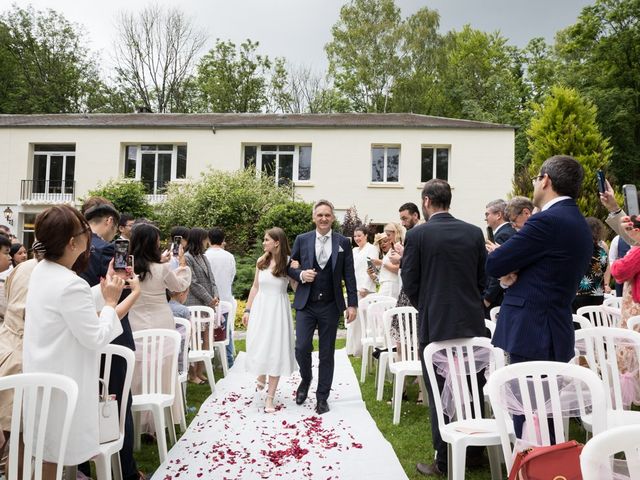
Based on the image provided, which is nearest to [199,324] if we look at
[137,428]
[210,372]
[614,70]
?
[210,372]

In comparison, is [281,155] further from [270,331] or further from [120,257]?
[120,257]

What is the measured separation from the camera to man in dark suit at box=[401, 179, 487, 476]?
4043 millimetres

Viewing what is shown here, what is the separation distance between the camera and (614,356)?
3775mm

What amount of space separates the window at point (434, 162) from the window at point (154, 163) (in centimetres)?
1123

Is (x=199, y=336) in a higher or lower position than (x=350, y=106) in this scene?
lower

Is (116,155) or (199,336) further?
(116,155)

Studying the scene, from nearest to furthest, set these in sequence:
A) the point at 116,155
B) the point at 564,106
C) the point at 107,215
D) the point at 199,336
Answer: the point at 107,215 → the point at 199,336 → the point at 564,106 → the point at 116,155

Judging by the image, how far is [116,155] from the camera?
938 inches

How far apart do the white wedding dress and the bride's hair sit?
0.09 meters

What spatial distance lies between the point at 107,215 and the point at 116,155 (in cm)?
2166

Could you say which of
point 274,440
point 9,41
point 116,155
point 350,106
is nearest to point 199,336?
point 274,440

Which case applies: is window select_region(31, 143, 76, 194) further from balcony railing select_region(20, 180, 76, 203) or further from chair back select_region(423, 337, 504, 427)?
chair back select_region(423, 337, 504, 427)

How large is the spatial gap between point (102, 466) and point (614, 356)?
3.63 meters

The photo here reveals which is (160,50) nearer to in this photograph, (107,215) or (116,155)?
(116,155)
